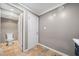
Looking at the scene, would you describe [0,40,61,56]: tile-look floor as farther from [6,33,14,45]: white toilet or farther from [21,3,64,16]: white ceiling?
[21,3,64,16]: white ceiling

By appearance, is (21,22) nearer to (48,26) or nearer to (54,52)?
(48,26)

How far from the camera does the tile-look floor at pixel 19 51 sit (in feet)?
4.48

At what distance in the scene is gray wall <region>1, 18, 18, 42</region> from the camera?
1.38 metres

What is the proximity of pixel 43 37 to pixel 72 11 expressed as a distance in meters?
0.56

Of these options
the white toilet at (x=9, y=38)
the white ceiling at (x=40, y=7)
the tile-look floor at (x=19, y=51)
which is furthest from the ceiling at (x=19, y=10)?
the tile-look floor at (x=19, y=51)

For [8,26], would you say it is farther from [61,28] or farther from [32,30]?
[61,28]

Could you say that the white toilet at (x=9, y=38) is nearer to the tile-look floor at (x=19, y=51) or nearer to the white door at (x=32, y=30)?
the tile-look floor at (x=19, y=51)

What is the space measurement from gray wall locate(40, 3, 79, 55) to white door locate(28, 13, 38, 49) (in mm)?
79

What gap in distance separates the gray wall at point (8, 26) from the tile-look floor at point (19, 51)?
12 cm

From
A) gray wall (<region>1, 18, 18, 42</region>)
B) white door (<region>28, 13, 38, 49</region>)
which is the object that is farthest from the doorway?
white door (<region>28, 13, 38, 49</region>)

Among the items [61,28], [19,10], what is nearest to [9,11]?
[19,10]

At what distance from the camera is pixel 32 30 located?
1.46 meters

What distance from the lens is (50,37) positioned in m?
1.43

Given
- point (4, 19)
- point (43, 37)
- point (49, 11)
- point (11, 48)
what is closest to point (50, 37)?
point (43, 37)
